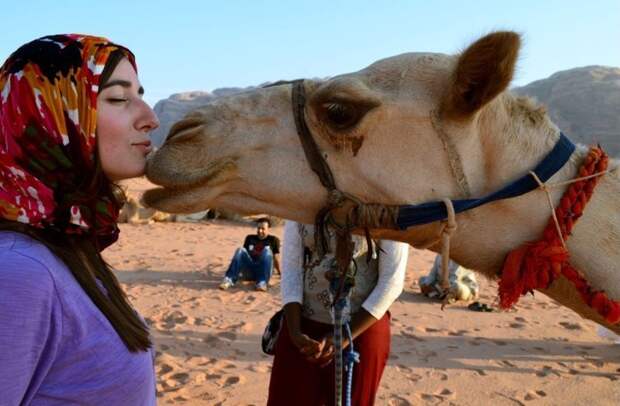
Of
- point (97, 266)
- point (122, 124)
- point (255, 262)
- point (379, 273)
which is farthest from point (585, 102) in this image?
point (97, 266)

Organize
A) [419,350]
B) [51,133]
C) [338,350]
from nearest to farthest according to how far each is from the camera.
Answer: [51,133] < [338,350] < [419,350]

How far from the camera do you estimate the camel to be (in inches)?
68.0

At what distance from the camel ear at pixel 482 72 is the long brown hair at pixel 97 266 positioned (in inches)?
42.8

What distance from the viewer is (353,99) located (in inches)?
71.8

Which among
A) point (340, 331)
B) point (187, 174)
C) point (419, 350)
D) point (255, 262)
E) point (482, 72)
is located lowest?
point (419, 350)

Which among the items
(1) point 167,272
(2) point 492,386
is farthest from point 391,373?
(1) point 167,272

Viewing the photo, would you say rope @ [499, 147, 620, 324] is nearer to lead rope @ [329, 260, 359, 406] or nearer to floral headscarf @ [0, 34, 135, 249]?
lead rope @ [329, 260, 359, 406]

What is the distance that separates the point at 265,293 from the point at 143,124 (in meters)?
7.50

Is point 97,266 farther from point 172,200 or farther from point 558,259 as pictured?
point 558,259

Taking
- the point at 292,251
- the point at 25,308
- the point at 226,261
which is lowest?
the point at 226,261

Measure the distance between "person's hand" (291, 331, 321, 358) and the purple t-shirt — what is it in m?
1.25

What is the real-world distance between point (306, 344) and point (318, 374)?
25 cm

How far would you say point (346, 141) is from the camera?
187 centimetres

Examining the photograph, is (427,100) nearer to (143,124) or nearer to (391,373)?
(143,124)
